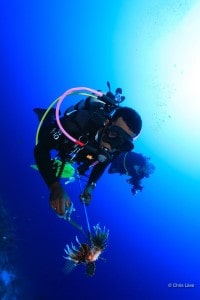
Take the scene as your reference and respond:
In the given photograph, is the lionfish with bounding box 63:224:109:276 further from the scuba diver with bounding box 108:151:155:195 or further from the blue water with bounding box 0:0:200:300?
the blue water with bounding box 0:0:200:300

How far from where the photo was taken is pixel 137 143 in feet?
110

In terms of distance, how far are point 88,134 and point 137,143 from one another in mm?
29804

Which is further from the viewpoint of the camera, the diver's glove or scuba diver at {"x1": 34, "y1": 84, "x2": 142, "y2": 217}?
the diver's glove

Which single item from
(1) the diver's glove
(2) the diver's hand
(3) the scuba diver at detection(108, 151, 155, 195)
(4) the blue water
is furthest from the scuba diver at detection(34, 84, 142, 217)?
(4) the blue water

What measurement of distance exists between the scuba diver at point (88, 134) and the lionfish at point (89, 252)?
535 mm

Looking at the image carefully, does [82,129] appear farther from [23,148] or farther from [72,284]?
[23,148]

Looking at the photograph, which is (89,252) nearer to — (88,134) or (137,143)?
(88,134)

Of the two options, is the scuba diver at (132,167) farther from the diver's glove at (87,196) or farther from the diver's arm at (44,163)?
the diver's arm at (44,163)

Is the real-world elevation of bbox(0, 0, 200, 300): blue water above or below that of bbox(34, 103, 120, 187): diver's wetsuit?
above

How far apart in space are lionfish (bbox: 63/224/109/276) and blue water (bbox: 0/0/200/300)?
12148 mm

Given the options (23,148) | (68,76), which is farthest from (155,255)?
(68,76)

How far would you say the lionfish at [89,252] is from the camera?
3509mm

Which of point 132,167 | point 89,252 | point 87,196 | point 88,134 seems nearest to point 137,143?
point 132,167

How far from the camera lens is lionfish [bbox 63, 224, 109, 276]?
3.51 m
